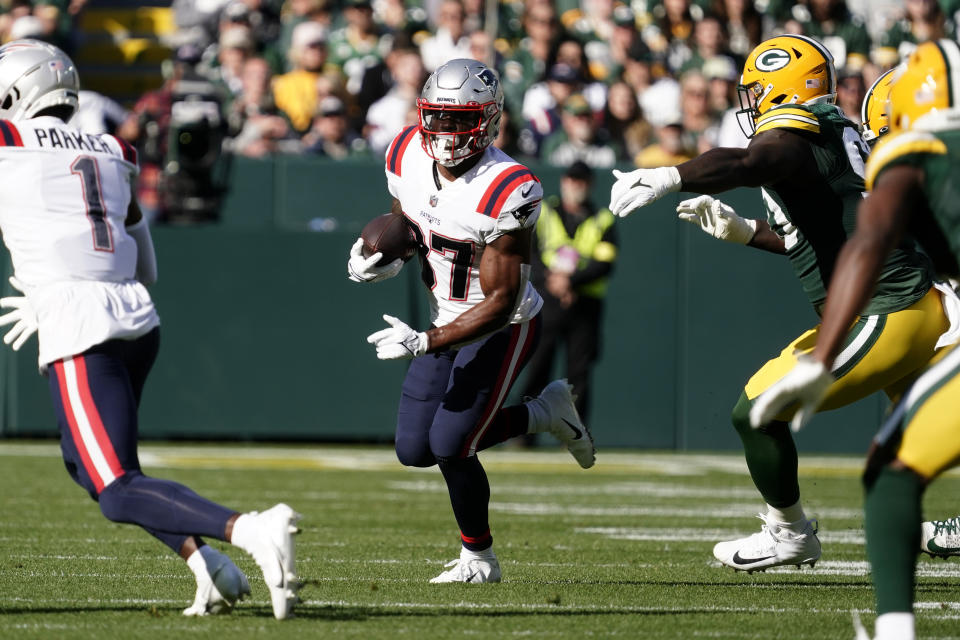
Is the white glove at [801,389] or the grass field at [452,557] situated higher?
the white glove at [801,389]

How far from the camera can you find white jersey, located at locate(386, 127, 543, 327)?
5352 mm

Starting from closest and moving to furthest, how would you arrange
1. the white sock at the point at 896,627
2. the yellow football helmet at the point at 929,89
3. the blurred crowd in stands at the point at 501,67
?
the white sock at the point at 896,627, the yellow football helmet at the point at 929,89, the blurred crowd in stands at the point at 501,67

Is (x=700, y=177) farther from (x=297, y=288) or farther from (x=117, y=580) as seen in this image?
(x=297, y=288)

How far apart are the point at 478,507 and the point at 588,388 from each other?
6.13 metres

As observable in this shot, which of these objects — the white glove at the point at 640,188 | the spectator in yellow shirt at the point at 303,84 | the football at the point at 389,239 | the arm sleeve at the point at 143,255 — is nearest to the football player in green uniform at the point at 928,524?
the white glove at the point at 640,188

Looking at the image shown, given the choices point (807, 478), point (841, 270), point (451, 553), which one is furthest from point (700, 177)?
point (807, 478)

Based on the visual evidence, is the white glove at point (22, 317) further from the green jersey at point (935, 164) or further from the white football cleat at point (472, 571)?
the green jersey at point (935, 164)

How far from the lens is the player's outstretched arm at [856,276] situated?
354 cm

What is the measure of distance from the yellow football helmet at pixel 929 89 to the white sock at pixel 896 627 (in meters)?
1.18

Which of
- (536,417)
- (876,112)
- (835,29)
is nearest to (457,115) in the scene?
(536,417)

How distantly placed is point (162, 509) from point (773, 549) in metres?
2.42

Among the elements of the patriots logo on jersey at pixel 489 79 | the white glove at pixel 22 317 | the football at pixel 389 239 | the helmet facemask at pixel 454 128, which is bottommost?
the white glove at pixel 22 317

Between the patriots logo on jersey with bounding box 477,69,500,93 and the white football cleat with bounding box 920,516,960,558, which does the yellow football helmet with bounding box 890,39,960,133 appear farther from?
the white football cleat with bounding box 920,516,960,558

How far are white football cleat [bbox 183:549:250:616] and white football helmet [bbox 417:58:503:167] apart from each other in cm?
173
